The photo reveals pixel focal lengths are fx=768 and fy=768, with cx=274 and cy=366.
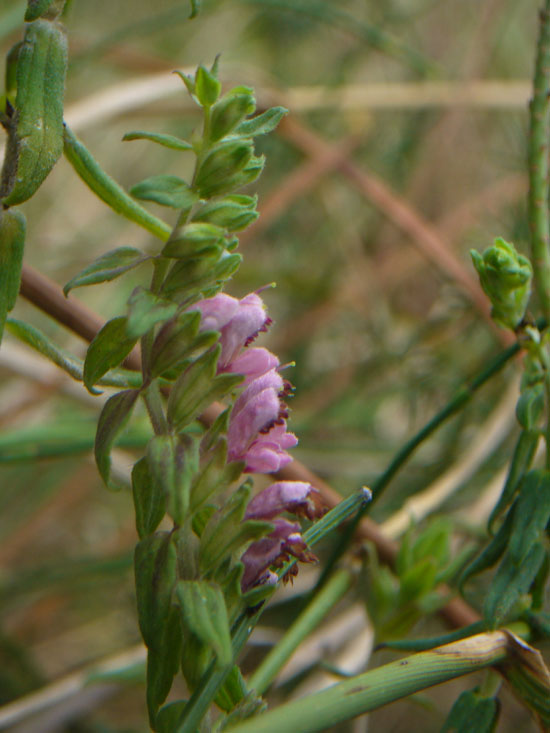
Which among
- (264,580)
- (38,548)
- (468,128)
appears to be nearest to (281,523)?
(264,580)

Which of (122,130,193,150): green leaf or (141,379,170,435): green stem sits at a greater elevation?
(122,130,193,150): green leaf

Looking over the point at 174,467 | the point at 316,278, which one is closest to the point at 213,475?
the point at 174,467

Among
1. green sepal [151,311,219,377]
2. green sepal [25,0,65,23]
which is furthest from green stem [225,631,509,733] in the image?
green sepal [25,0,65,23]

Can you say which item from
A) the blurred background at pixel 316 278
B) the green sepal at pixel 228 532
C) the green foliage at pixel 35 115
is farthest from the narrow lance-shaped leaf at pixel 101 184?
the blurred background at pixel 316 278

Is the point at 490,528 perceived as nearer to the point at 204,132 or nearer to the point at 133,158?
the point at 204,132

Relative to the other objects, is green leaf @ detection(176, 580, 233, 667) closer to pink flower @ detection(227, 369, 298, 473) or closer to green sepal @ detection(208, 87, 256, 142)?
pink flower @ detection(227, 369, 298, 473)

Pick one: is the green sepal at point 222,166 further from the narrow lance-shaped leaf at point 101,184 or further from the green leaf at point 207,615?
the green leaf at point 207,615
